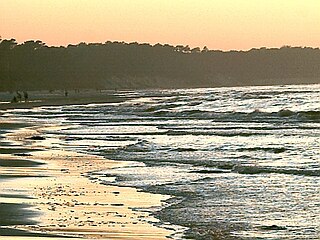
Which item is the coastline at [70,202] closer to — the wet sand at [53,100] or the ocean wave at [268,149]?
the ocean wave at [268,149]

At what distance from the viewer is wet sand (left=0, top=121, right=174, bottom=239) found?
10641 mm

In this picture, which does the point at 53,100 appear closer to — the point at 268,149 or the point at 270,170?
the point at 268,149

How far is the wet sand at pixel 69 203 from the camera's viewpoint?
34.9 ft

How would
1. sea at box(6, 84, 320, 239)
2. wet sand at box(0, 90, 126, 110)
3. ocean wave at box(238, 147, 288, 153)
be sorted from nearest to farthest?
sea at box(6, 84, 320, 239)
ocean wave at box(238, 147, 288, 153)
wet sand at box(0, 90, 126, 110)

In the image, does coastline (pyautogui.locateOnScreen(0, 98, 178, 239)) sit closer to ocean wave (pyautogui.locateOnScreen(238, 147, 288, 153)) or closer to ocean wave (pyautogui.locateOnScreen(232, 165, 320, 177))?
ocean wave (pyautogui.locateOnScreen(232, 165, 320, 177))

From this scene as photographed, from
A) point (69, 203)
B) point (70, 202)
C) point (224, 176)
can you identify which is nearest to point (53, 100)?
point (224, 176)

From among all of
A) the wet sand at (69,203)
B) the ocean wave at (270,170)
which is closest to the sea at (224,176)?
the ocean wave at (270,170)

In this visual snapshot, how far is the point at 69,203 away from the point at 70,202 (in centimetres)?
12

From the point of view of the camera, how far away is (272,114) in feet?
159

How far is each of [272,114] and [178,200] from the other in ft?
117

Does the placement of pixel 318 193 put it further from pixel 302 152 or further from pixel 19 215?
pixel 302 152

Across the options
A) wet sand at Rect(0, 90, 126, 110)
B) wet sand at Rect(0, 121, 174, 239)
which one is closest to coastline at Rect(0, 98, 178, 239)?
wet sand at Rect(0, 121, 174, 239)

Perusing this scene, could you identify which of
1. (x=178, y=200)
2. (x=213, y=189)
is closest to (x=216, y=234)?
(x=178, y=200)

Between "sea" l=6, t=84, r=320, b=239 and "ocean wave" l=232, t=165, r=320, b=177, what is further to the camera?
"ocean wave" l=232, t=165, r=320, b=177
